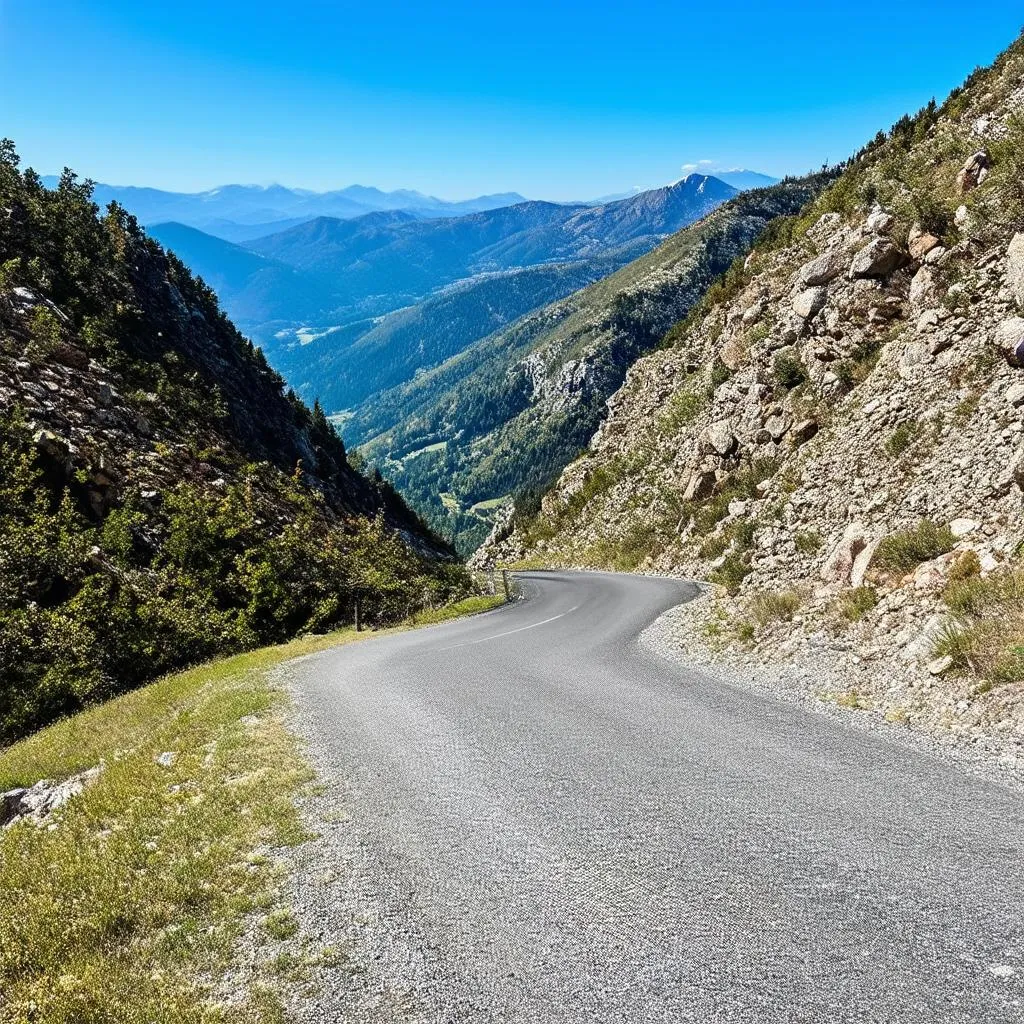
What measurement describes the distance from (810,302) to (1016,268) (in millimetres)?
15597

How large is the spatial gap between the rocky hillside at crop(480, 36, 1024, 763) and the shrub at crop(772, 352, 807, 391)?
11cm

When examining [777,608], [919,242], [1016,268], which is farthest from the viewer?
[919,242]

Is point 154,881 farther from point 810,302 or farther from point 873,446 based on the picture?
point 810,302

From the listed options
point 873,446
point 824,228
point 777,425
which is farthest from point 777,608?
point 824,228

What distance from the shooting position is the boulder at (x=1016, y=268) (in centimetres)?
2025

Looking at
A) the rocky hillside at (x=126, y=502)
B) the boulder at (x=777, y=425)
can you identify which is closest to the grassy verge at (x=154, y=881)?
the rocky hillside at (x=126, y=502)

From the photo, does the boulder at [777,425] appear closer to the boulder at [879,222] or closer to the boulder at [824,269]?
the boulder at [824,269]

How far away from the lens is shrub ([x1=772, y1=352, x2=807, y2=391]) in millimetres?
35281

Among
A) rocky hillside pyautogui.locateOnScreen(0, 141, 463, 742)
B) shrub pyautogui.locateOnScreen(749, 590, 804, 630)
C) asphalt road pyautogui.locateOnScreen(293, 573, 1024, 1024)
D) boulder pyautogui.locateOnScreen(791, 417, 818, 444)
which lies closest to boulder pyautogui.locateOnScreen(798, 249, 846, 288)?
boulder pyautogui.locateOnScreen(791, 417, 818, 444)

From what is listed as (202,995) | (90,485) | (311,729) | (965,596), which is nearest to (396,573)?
(90,485)

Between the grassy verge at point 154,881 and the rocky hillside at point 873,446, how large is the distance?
8.20 meters

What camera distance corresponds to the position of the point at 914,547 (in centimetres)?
1312

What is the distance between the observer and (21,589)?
23625 millimetres

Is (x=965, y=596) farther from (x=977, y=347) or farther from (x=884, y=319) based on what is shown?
(x=884, y=319)
